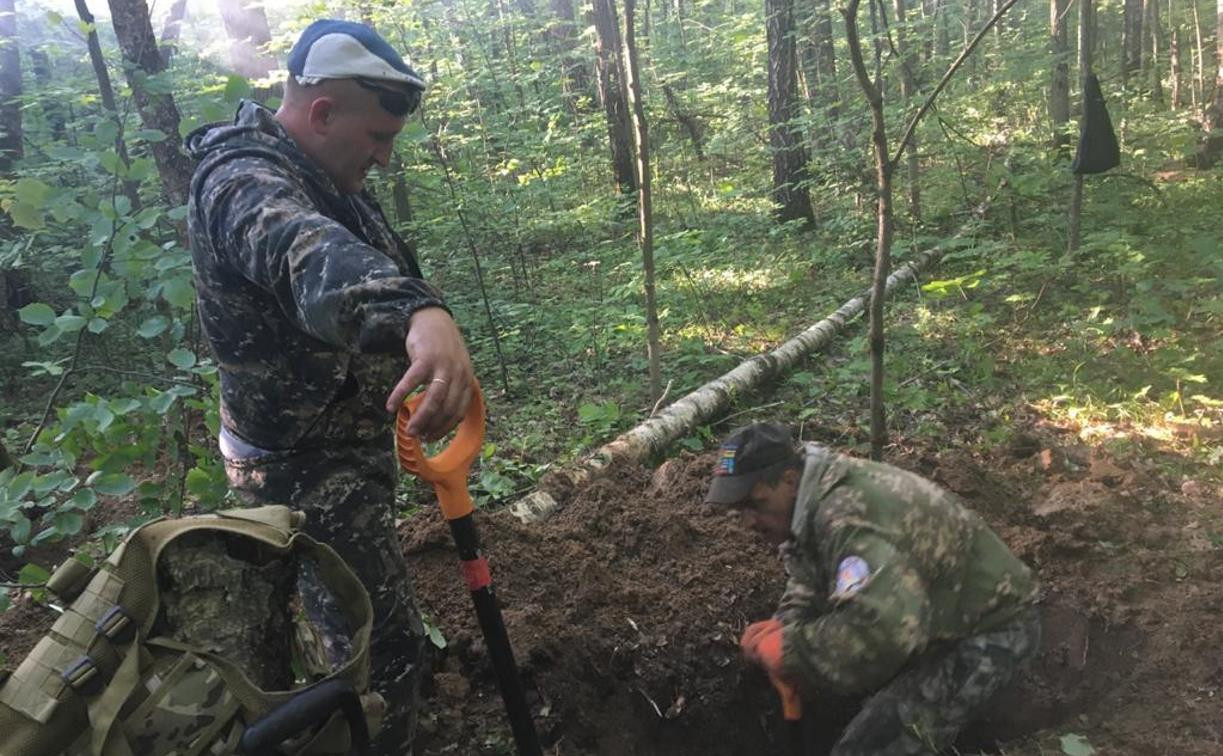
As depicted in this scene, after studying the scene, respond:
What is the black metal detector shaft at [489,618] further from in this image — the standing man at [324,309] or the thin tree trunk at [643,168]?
the thin tree trunk at [643,168]

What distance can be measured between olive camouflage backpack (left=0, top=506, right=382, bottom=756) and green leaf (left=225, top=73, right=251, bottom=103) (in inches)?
85.2

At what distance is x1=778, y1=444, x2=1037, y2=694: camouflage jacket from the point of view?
2402 millimetres

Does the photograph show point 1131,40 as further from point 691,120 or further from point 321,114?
point 321,114

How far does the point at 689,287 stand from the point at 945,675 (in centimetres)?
609

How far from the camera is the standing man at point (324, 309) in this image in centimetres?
137

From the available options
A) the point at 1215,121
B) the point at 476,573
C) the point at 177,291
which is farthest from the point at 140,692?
the point at 1215,121

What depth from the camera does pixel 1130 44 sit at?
16000 mm

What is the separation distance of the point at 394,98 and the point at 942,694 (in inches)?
101

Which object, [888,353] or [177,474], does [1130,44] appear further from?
[177,474]

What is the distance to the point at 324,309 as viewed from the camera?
4.42 ft

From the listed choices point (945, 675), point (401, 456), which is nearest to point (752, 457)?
point (945, 675)

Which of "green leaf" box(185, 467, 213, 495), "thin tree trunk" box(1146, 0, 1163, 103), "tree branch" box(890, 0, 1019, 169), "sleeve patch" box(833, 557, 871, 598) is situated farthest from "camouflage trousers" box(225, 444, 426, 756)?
"thin tree trunk" box(1146, 0, 1163, 103)

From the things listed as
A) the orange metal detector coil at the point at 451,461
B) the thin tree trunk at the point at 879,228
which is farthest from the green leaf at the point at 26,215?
the thin tree trunk at the point at 879,228

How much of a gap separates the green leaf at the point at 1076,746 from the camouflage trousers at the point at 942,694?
269mm
